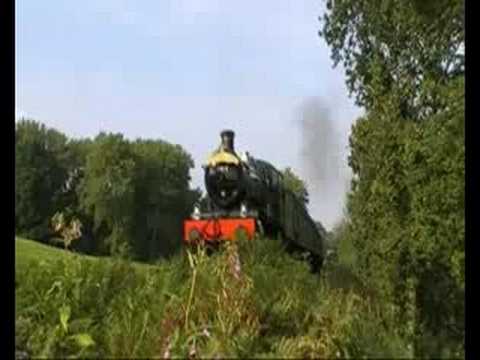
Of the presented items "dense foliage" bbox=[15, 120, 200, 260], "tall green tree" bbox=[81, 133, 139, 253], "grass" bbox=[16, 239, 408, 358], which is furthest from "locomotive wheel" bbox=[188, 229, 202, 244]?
"grass" bbox=[16, 239, 408, 358]

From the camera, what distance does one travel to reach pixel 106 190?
14.2 meters

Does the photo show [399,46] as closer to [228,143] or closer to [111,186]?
[228,143]

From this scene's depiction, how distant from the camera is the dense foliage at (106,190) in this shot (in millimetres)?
8781

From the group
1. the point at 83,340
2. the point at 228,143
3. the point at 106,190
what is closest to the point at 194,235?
the point at 228,143

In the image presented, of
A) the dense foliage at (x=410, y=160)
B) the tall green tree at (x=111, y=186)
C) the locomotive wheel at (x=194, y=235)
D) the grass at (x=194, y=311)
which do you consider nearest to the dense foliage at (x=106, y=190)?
the tall green tree at (x=111, y=186)

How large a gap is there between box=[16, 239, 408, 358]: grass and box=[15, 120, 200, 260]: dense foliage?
1.70 metres

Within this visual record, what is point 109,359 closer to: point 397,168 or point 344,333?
point 344,333

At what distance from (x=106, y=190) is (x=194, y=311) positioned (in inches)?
362

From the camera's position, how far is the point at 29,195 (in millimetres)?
8266

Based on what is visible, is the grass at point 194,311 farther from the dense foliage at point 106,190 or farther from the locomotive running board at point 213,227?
the locomotive running board at point 213,227

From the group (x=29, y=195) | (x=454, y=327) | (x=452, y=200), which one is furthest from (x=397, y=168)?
(x=454, y=327)

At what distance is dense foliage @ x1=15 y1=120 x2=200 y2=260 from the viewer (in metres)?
8.78

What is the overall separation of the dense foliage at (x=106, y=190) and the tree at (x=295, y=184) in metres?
2.01
